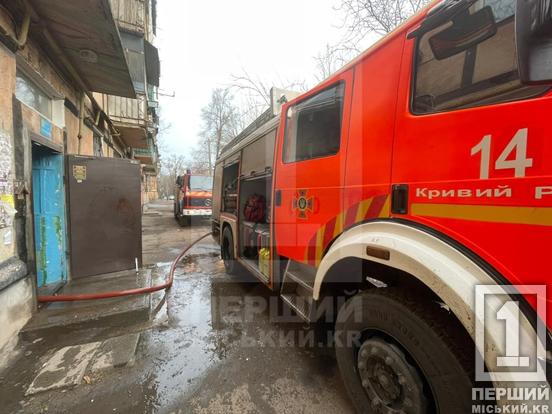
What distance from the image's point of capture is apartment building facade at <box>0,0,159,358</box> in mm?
2740

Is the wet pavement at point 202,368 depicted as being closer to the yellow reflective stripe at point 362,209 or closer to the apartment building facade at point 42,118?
the apartment building facade at point 42,118

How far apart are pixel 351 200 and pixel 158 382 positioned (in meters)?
2.32

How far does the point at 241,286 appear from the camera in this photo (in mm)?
4598

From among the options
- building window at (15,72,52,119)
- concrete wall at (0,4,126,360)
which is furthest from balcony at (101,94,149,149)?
concrete wall at (0,4,126,360)

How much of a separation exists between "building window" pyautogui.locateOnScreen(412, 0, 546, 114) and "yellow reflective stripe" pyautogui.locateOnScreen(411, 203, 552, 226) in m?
0.47

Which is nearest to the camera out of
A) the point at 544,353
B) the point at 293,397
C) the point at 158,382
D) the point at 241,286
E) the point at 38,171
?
the point at 544,353

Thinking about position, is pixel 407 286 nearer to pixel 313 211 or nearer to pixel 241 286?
pixel 313 211

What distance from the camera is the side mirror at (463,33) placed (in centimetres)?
117

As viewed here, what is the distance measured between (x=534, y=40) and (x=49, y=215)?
5.57 meters

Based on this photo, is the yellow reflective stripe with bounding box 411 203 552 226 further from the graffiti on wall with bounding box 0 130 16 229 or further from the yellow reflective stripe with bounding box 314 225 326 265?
the graffiti on wall with bounding box 0 130 16 229

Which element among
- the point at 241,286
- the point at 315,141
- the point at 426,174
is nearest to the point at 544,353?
the point at 426,174

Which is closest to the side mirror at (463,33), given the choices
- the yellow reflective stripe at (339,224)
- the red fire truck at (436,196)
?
the red fire truck at (436,196)

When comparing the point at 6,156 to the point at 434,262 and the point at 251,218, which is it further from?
the point at 434,262

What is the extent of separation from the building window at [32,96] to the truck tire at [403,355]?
473 cm
